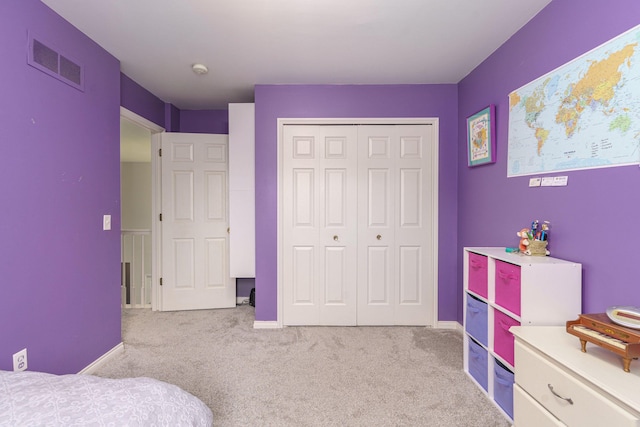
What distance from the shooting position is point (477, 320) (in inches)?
75.4

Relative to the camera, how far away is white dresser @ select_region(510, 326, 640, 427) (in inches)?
35.9

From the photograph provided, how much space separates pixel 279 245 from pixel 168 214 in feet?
4.71

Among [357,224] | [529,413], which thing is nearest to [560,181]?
[529,413]

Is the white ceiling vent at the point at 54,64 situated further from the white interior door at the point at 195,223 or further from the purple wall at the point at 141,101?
the white interior door at the point at 195,223

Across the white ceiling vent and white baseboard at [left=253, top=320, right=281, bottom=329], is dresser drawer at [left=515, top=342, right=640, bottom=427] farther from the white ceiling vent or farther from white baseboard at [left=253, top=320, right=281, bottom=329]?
the white ceiling vent

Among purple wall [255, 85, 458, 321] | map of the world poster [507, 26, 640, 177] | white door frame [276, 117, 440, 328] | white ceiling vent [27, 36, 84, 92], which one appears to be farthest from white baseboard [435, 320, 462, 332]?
white ceiling vent [27, 36, 84, 92]

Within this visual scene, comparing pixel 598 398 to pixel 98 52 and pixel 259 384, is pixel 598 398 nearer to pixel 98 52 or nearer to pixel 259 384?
pixel 259 384

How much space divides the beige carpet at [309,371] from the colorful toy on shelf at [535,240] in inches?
39.0

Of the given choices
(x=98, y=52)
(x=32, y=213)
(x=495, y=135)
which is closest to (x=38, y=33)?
(x=98, y=52)

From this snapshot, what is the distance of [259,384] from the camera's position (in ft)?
6.39

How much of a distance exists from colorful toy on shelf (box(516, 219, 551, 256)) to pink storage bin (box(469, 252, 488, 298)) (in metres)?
0.24

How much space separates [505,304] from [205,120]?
371cm

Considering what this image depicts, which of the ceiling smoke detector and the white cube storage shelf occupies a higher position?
the ceiling smoke detector

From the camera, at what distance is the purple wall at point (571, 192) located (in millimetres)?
1284
